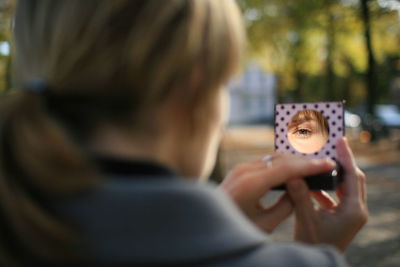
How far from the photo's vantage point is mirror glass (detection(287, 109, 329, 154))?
5.10 feet

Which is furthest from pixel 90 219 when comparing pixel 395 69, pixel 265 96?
pixel 265 96

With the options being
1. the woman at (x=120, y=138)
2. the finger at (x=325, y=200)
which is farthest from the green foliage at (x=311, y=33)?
the woman at (x=120, y=138)

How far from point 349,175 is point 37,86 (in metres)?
0.81

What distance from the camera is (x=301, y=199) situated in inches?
51.3

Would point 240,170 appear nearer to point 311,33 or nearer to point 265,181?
point 265,181

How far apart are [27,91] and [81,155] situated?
17 centimetres

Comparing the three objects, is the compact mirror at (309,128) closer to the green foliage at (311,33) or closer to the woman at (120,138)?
the woman at (120,138)

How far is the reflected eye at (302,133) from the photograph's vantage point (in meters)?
1.63

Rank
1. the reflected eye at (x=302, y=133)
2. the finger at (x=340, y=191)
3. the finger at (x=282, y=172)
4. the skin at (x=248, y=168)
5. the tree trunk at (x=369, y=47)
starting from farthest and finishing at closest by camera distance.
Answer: the tree trunk at (x=369, y=47), the reflected eye at (x=302, y=133), the finger at (x=340, y=191), the finger at (x=282, y=172), the skin at (x=248, y=168)

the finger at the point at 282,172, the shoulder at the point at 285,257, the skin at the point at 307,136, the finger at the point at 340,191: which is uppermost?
the skin at the point at 307,136

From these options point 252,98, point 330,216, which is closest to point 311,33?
point 330,216

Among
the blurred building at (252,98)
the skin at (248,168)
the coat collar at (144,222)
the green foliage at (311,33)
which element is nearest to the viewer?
the coat collar at (144,222)

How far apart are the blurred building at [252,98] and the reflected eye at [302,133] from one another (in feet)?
212

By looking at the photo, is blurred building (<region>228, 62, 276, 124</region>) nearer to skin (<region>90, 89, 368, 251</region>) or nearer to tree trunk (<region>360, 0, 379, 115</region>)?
tree trunk (<region>360, 0, 379, 115</region>)
